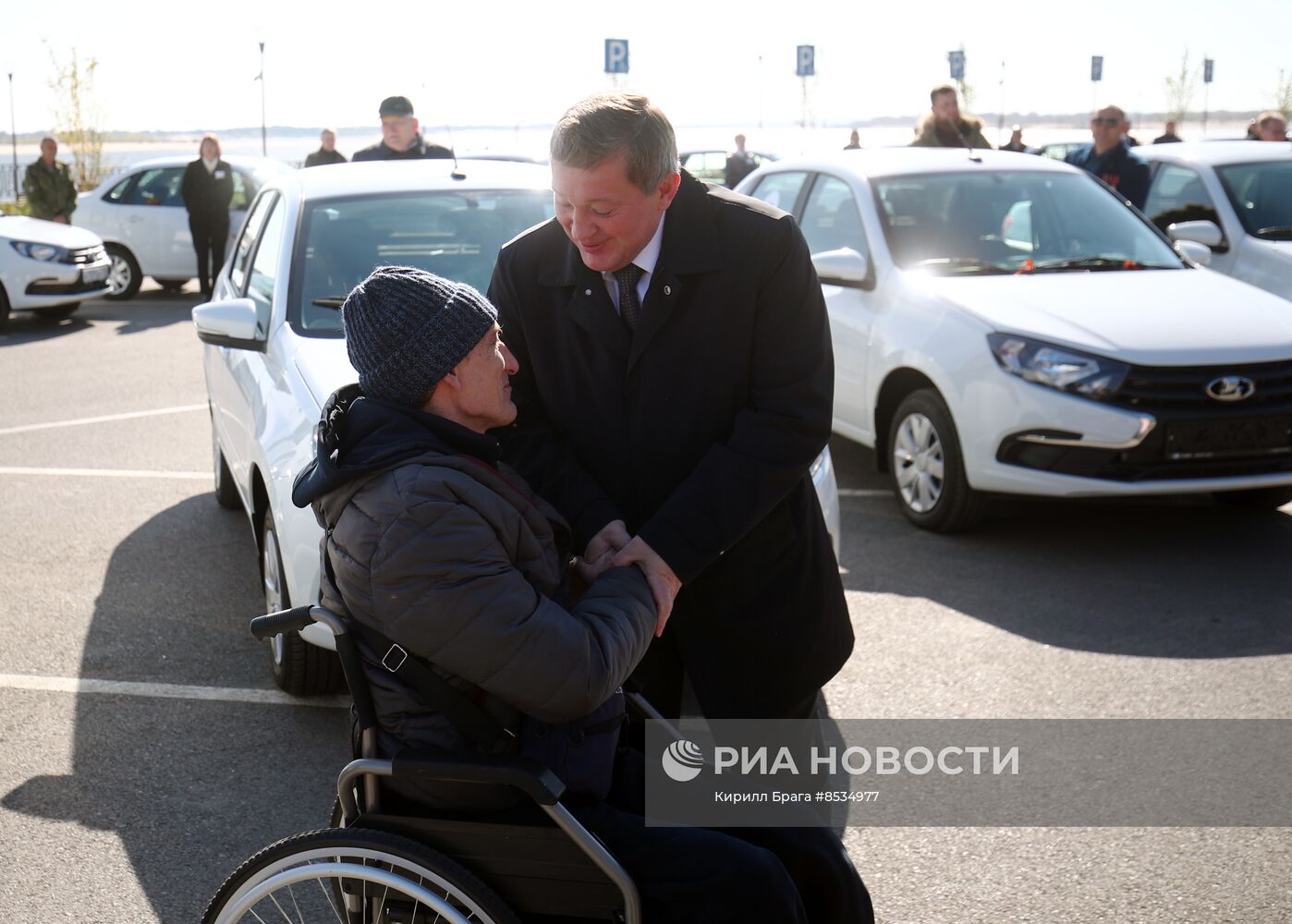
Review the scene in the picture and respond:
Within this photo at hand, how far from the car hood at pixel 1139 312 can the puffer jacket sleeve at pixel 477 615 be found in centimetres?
409

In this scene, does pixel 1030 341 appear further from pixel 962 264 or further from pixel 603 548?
pixel 603 548

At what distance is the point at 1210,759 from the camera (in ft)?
13.5

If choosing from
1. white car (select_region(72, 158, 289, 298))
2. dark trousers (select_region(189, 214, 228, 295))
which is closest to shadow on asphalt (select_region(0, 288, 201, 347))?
white car (select_region(72, 158, 289, 298))

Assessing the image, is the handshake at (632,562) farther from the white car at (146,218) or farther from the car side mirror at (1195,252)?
the white car at (146,218)

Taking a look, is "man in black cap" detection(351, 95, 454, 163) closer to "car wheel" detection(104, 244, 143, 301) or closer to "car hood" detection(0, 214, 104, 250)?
"car hood" detection(0, 214, 104, 250)

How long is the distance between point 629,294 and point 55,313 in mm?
14087

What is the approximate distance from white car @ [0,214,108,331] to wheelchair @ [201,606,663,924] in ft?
43.9

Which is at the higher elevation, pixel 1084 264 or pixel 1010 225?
pixel 1010 225

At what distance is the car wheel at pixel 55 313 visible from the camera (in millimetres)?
15230

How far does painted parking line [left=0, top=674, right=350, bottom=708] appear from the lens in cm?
467

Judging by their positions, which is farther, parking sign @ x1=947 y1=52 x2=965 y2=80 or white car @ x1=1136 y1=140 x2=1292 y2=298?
parking sign @ x1=947 y1=52 x2=965 y2=80

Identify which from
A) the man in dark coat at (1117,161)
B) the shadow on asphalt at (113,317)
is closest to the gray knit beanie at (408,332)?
the man in dark coat at (1117,161)

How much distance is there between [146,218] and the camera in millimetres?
16828

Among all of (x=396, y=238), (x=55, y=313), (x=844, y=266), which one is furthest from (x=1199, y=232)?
(x=55, y=313)
